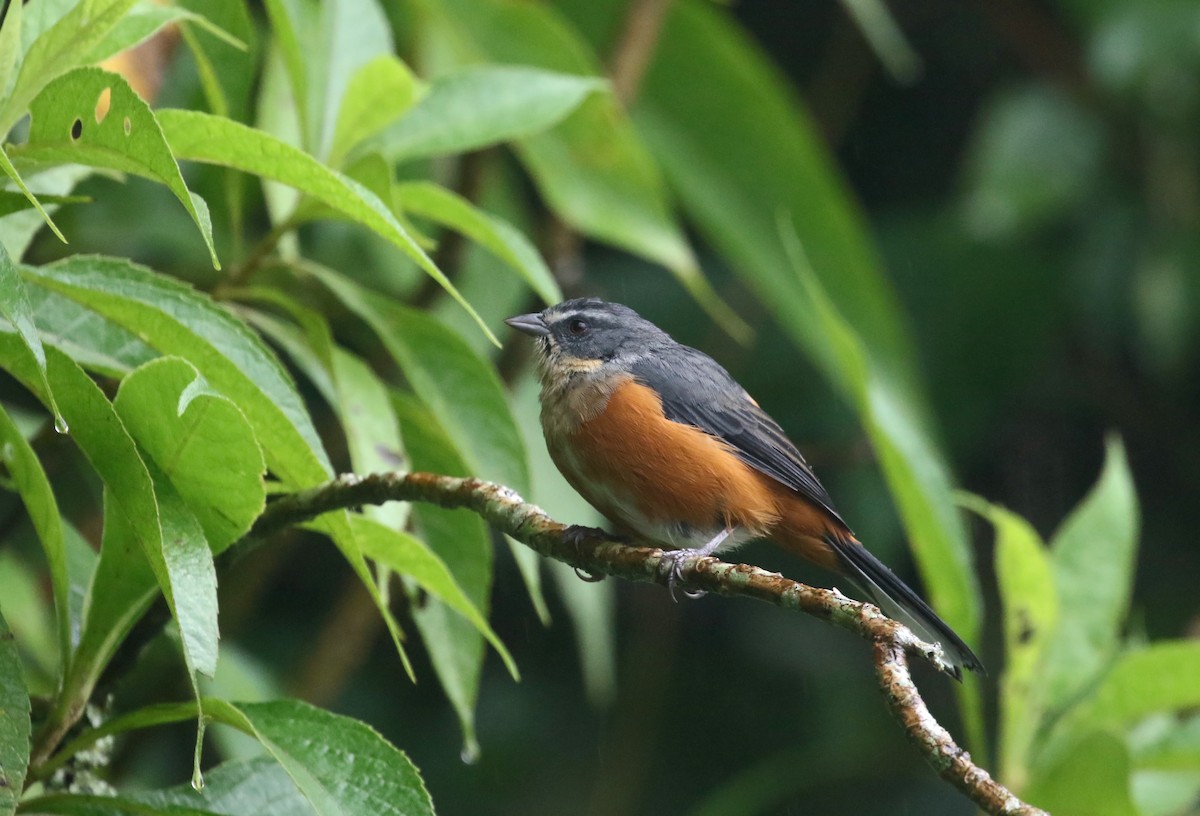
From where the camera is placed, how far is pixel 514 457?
9.29 feet

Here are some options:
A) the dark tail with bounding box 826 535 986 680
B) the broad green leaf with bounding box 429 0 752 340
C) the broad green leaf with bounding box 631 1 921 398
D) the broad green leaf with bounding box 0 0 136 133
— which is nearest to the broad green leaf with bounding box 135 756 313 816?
the broad green leaf with bounding box 0 0 136 133

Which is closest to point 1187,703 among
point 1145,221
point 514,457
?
point 514,457

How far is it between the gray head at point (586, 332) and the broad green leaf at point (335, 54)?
102cm

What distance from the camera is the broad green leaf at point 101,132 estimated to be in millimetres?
1789

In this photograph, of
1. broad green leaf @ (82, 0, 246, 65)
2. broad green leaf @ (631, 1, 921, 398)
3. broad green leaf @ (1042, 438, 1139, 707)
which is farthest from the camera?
broad green leaf @ (631, 1, 921, 398)

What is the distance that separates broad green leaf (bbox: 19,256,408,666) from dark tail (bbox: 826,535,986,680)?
134cm

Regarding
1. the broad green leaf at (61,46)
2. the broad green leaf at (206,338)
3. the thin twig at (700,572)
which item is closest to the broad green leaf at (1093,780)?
the thin twig at (700,572)

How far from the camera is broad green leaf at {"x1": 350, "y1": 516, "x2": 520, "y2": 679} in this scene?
86.5 inches

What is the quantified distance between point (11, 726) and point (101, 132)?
850 millimetres

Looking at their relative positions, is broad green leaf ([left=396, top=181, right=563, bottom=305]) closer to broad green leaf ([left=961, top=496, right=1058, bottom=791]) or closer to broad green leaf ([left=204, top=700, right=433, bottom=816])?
broad green leaf ([left=204, top=700, right=433, bottom=816])

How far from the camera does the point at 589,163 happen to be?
4.12 meters

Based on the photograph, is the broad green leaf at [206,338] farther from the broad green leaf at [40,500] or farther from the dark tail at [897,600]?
the dark tail at [897,600]

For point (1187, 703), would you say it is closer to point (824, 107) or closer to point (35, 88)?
point (35, 88)

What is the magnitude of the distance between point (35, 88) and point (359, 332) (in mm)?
2348
